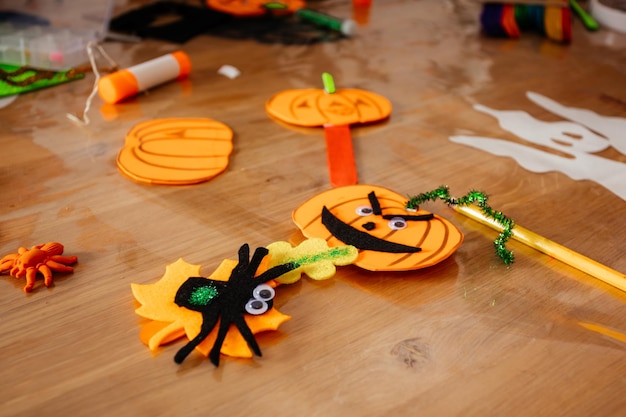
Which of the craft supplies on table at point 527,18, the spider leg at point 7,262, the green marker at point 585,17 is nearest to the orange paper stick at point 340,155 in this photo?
the spider leg at point 7,262

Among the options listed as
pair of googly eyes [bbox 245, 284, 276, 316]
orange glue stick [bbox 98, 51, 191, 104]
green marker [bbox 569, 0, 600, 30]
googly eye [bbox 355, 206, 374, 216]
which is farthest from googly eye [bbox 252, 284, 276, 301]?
green marker [bbox 569, 0, 600, 30]

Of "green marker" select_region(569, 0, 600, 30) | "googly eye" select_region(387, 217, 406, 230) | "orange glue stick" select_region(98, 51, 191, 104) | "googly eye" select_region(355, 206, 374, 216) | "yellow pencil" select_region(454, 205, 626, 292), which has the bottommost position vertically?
"yellow pencil" select_region(454, 205, 626, 292)

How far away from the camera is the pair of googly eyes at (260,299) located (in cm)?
51

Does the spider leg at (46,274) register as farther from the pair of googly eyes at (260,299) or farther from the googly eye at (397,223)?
the googly eye at (397,223)

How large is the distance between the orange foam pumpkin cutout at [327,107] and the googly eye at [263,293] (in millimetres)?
333

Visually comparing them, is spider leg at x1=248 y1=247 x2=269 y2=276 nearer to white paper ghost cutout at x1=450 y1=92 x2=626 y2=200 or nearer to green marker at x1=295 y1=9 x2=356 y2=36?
white paper ghost cutout at x1=450 y1=92 x2=626 y2=200

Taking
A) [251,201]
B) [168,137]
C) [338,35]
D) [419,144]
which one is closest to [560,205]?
[419,144]

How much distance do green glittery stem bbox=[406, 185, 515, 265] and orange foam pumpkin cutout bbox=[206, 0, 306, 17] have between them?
0.70 m

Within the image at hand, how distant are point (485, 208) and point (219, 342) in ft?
0.92

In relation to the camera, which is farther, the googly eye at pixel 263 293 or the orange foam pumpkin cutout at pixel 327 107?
the orange foam pumpkin cutout at pixel 327 107

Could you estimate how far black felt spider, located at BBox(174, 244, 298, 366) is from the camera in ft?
1.57

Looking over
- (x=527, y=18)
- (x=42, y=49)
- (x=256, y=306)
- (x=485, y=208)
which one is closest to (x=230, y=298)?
(x=256, y=306)

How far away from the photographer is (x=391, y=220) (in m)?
0.61

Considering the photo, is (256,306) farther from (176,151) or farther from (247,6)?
(247,6)
